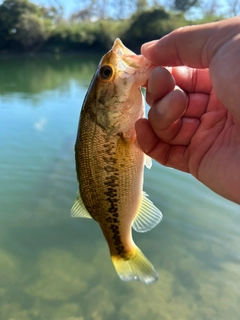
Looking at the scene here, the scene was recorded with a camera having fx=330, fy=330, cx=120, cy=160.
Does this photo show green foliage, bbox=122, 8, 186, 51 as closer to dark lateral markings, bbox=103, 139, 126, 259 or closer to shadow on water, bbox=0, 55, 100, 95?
shadow on water, bbox=0, 55, 100, 95

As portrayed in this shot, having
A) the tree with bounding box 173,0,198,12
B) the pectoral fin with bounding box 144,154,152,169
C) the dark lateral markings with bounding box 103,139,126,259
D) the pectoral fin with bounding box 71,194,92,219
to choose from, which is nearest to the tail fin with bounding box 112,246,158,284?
the dark lateral markings with bounding box 103,139,126,259

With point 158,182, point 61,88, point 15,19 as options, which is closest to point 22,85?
point 61,88

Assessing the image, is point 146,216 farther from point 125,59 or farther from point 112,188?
point 125,59

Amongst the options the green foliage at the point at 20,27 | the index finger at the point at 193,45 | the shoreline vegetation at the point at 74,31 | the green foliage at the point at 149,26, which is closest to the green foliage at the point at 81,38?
the shoreline vegetation at the point at 74,31

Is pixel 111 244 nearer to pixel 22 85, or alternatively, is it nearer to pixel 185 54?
pixel 185 54

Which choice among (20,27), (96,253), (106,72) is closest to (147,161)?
(106,72)
